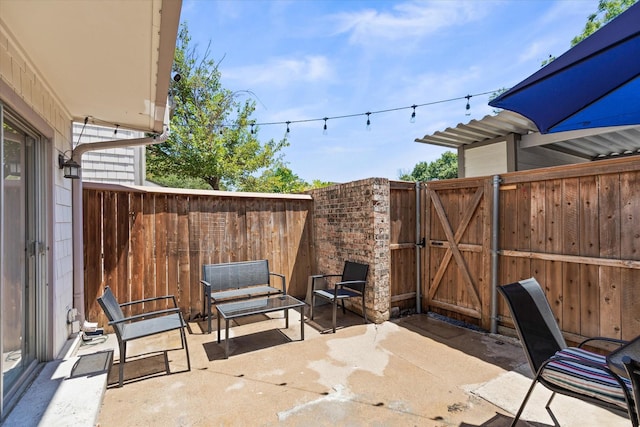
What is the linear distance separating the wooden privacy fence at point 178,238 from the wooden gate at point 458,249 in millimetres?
2245

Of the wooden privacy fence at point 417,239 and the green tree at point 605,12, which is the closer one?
the wooden privacy fence at point 417,239

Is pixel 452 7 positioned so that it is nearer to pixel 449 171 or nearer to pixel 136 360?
pixel 136 360

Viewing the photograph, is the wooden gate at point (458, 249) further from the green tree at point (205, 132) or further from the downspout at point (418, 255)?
the green tree at point (205, 132)

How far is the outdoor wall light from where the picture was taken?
10.2 ft

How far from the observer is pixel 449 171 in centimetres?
2905

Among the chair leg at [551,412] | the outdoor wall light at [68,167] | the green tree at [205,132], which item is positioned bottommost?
the chair leg at [551,412]

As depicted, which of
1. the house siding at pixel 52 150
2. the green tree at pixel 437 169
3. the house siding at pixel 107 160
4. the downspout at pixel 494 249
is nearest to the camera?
the house siding at pixel 52 150

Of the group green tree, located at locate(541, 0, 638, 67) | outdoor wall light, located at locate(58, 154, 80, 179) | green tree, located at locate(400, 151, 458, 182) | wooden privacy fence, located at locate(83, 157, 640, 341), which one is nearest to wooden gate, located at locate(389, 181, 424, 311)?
wooden privacy fence, located at locate(83, 157, 640, 341)

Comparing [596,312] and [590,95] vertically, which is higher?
[590,95]

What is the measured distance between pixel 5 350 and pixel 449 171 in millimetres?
30998

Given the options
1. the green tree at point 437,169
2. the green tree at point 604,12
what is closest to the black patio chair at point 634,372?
the green tree at point 604,12

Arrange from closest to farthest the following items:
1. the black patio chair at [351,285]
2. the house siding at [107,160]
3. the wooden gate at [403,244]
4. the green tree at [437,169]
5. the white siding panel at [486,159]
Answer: the black patio chair at [351,285] → the wooden gate at [403,244] → the white siding panel at [486,159] → the house siding at [107,160] → the green tree at [437,169]

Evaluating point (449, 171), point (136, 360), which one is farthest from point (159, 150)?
point (449, 171)

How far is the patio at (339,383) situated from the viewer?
233 cm
